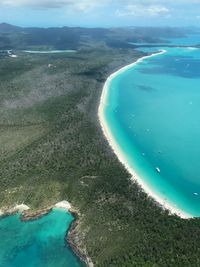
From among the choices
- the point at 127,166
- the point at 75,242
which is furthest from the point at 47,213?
the point at 127,166

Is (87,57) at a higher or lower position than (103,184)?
lower

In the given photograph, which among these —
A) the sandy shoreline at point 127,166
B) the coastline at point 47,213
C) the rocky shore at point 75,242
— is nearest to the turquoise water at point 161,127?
the sandy shoreline at point 127,166

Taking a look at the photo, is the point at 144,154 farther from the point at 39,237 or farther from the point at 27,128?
the point at 39,237

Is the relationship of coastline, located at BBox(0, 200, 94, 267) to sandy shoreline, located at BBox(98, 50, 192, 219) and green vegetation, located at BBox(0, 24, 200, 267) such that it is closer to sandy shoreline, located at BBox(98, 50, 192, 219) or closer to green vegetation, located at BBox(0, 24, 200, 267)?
green vegetation, located at BBox(0, 24, 200, 267)

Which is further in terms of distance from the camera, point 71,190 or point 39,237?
point 71,190

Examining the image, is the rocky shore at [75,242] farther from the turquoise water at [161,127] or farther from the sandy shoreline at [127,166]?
the turquoise water at [161,127]

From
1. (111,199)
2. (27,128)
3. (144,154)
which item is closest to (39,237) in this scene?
(111,199)
